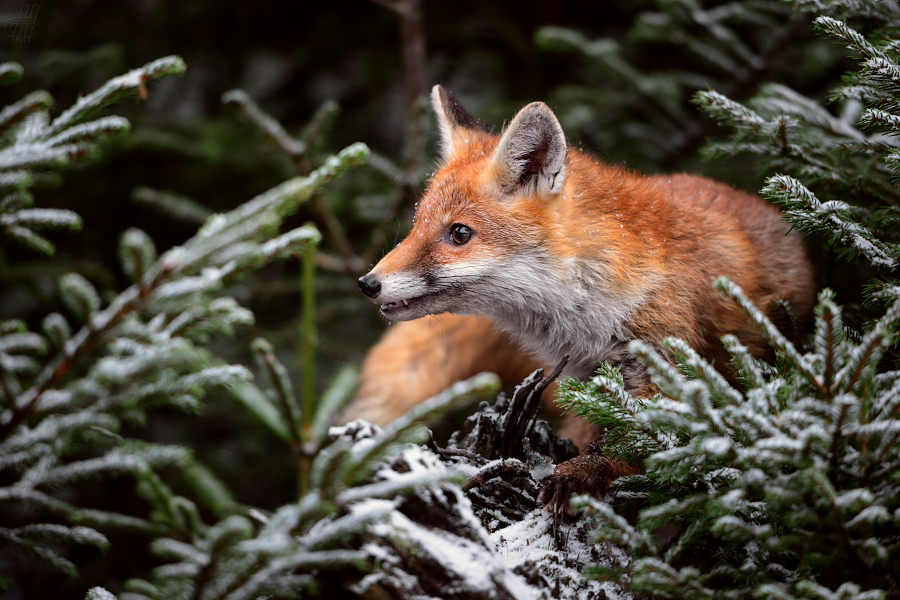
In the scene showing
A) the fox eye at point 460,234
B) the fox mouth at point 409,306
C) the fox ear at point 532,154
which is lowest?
the fox mouth at point 409,306

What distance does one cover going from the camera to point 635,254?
2.34 m

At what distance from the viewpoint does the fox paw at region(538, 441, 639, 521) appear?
5.65 ft

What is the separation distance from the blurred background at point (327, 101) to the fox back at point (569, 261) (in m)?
0.99

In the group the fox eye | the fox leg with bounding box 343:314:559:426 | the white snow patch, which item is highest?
the fox eye

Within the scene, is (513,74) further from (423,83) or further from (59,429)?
(59,429)

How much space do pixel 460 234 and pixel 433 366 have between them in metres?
1.22

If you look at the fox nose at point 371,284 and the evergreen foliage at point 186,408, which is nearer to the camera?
the evergreen foliage at point 186,408

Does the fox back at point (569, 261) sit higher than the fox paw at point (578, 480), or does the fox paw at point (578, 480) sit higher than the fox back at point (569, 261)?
the fox back at point (569, 261)

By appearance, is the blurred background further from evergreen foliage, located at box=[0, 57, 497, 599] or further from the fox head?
evergreen foliage, located at box=[0, 57, 497, 599]

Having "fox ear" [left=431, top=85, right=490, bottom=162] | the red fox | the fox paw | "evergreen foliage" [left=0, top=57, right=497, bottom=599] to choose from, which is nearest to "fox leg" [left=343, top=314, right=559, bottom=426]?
the red fox

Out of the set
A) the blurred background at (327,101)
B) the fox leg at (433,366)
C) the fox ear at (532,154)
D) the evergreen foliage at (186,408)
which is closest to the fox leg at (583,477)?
the evergreen foliage at (186,408)

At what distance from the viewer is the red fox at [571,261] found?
230cm

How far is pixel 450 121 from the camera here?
285 centimetres

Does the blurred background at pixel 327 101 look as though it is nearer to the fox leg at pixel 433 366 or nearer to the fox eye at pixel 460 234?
the fox leg at pixel 433 366
